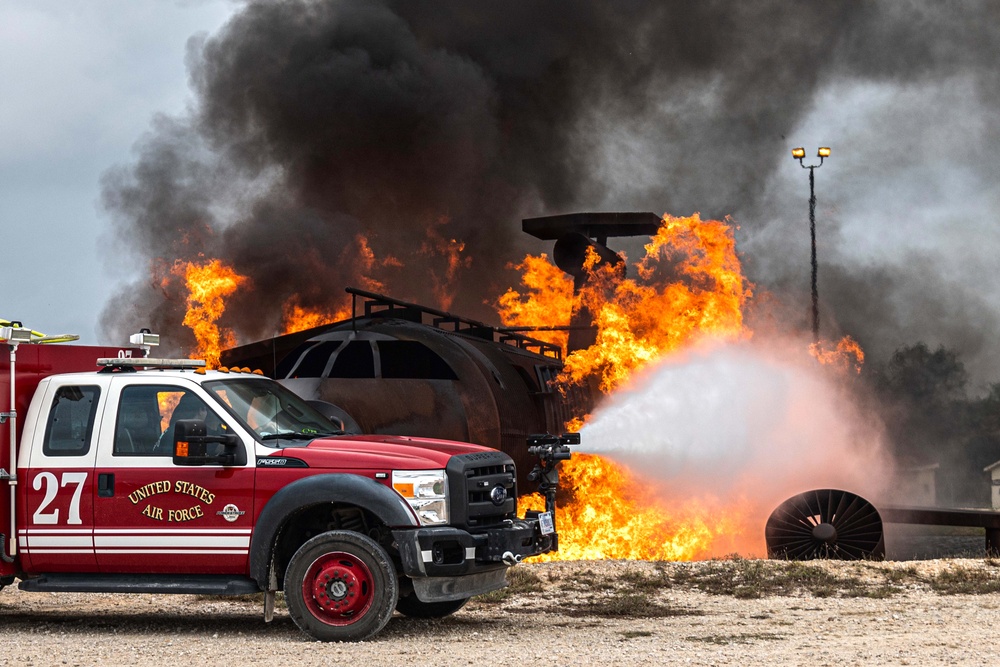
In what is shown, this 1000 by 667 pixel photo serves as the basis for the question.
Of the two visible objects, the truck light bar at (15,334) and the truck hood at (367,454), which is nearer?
the truck hood at (367,454)

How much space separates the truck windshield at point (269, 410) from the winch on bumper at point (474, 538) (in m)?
1.26

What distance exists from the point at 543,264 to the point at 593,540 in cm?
1275

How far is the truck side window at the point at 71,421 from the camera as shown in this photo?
1012 cm

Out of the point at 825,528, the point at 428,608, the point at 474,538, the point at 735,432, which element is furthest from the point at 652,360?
the point at 474,538

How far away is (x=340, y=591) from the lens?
9531mm

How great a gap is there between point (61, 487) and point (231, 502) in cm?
146

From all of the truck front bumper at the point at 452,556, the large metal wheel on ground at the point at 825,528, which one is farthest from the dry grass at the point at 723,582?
the large metal wheel on ground at the point at 825,528

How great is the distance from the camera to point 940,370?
7150 cm

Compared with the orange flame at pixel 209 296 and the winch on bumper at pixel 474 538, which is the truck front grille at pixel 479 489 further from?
the orange flame at pixel 209 296

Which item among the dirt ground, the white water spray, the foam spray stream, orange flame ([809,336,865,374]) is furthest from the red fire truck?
orange flame ([809,336,865,374])

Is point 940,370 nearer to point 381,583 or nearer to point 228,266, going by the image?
point 228,266

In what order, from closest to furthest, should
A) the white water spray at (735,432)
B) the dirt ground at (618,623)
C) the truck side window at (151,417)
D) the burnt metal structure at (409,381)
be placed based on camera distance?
the dirt ground at (618,623), the truck side window at (151,417), the burnt metal structure at (409,381), the white water spray at (735,432)

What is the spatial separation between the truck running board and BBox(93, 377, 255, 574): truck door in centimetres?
6

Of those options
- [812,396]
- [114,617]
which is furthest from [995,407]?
[114,617]
